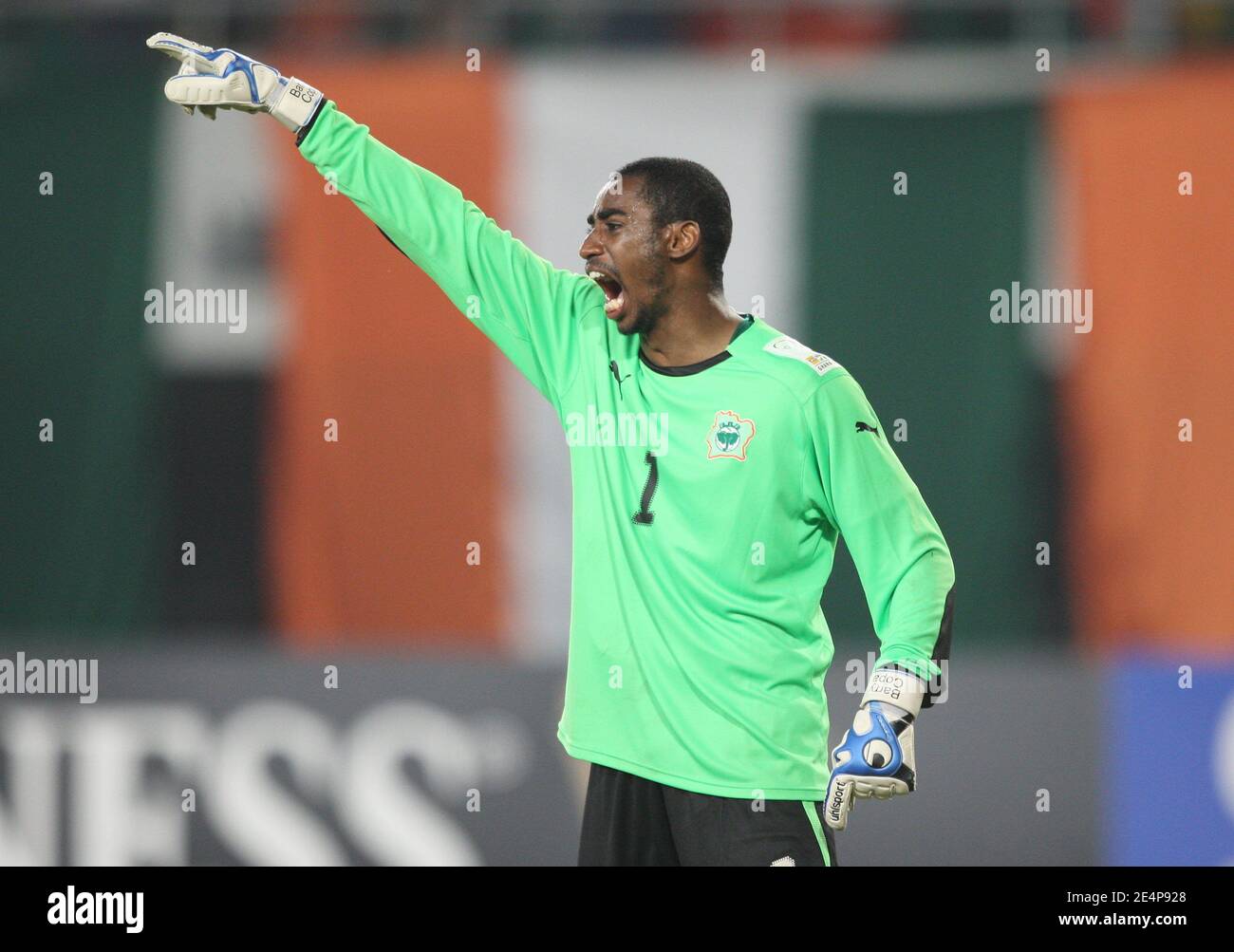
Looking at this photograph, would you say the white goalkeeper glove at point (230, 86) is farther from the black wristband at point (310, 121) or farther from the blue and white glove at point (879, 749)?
the blue and white glove at point (879, 749)

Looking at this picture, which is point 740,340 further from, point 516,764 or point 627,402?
point 516,764

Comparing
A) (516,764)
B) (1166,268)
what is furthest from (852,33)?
(516,764)

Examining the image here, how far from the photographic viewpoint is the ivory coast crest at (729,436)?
370 centimetres

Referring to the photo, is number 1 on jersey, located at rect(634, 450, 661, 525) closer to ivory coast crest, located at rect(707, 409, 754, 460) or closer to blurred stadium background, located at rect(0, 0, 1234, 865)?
ivory coast crest, located at rect(707, 409, 754, 460)

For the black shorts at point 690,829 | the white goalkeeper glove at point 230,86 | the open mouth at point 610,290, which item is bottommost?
the black shorts at point 690,829

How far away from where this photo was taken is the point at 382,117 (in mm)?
7707

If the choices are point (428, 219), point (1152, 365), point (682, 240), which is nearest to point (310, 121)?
point (428, 219)

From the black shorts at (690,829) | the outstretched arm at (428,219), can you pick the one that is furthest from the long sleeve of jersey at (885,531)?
the outstretched arm at (428,219)

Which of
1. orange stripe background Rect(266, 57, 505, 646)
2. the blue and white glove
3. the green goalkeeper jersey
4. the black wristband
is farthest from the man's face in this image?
orange stripe background Rect(266, 57, 505, 646)

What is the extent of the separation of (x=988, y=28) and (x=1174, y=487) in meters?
2.37

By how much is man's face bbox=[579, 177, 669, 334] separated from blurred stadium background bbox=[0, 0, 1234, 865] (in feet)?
11.4

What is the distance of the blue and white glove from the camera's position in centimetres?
345

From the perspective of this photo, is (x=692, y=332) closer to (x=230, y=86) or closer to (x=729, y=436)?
(x=729, y=436)

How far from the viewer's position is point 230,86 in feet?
12.8
